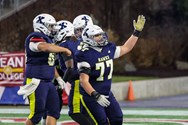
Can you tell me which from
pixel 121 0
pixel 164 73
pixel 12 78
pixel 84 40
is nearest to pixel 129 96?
pixel 12 78

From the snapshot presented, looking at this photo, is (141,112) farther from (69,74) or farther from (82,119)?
(82,119)

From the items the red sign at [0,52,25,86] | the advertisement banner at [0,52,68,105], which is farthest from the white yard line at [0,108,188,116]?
the red sign at [0,52,25,86]

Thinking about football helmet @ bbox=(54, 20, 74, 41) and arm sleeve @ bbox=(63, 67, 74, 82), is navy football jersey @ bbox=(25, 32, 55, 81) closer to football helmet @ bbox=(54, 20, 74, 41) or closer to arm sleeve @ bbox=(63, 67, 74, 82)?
arm sleeve @ bbox=(63, 67, 74, 82)

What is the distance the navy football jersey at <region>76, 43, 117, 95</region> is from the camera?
27.8 feet

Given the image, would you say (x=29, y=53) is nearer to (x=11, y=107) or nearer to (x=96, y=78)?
(x=96, y=78)

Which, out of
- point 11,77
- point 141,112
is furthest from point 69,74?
point 11,77

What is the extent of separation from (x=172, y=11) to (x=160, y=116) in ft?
43.4

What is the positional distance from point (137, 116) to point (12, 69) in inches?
134

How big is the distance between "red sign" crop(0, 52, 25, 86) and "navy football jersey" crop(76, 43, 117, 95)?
6.88 m

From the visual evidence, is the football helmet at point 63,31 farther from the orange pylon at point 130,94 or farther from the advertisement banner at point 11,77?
the orange pylon at point 130,94

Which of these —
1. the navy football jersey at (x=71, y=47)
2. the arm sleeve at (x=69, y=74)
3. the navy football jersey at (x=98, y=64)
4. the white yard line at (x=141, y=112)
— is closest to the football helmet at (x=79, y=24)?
the navy football jersey at (x=71, y=47)

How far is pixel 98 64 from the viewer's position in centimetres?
848

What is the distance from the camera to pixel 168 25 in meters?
25.9

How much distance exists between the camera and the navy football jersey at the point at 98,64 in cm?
848
